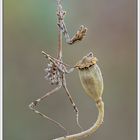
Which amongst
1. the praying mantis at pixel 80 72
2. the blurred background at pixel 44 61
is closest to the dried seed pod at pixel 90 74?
the praying mantis at pixel 80 72

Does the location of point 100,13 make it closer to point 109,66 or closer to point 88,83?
point 109,66

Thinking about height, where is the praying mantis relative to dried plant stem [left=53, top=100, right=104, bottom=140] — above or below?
above

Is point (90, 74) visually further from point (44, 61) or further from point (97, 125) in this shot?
point (44, 61)

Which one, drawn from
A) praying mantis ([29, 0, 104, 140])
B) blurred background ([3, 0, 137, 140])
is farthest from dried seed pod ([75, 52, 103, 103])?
blurred background ([3, 0, 137, 140])

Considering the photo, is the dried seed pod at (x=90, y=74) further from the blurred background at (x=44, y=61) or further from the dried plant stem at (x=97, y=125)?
the blurred background at (x=44, y=61)

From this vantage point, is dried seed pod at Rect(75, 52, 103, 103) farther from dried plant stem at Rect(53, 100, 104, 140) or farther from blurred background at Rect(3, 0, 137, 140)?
blurred background at Rect(3, 0, 137, 140)

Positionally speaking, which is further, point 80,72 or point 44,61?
point 44,61

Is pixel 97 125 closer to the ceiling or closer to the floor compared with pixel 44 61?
closer to the floor

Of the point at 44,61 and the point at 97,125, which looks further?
the point at 44,61

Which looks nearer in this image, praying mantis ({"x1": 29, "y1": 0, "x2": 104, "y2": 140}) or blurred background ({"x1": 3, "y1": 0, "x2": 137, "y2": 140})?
praying mantis ({"x1": 29, "y1": 0, "x2": 104, "y2": 140})

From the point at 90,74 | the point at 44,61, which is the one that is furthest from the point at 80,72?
the point at 44,61

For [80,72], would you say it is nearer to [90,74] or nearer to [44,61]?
[90,74]
